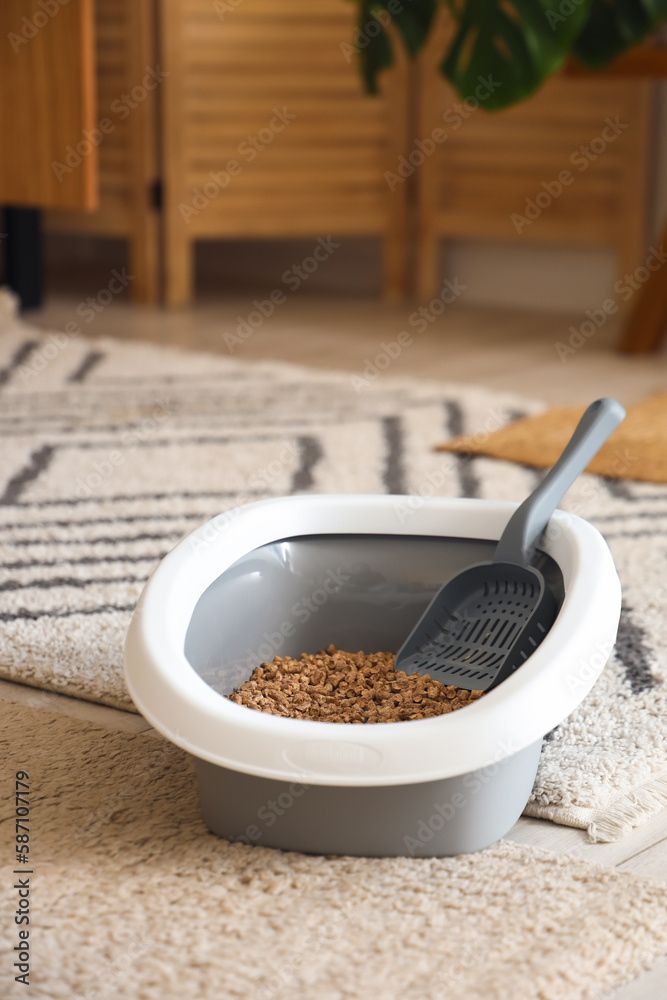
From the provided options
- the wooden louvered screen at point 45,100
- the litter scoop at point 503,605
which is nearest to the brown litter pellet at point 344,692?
the litter scoop at point 503,605

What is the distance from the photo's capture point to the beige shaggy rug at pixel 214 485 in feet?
2.56

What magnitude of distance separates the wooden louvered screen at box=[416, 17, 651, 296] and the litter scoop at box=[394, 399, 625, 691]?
2038mm

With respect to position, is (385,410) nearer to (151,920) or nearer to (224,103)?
(151,920)

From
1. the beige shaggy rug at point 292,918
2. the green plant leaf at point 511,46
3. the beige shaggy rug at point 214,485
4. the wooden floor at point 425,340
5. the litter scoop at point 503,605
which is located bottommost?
the wooden floor at point 425,340

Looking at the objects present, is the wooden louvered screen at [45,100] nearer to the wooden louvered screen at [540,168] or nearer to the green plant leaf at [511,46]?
the green plant leaf at [511,46]

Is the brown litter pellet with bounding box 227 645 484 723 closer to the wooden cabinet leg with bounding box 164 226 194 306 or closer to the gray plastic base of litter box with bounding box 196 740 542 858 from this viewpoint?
the gray plastic base of litter box with bounding box 196 740 542 858

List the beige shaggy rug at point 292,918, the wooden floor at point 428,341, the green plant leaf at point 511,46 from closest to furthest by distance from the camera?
the beige shaggy rug at point 292,918 → the green plant leaf at point 511,46 → the wooden floor at point 428,341

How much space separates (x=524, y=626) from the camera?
72 centimetres

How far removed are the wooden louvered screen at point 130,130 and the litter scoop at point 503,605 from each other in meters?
2.30

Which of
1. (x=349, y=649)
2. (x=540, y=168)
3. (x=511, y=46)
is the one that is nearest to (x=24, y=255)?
(x=540, y=168)

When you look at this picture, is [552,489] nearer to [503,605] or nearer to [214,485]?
[503,605]

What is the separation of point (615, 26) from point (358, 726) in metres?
1.69

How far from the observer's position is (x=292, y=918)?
57 cm

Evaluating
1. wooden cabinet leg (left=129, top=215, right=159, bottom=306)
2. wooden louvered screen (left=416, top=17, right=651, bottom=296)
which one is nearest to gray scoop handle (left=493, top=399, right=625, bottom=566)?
wooden louvered screen (left=416, top=17, right=651, bottom=296)
